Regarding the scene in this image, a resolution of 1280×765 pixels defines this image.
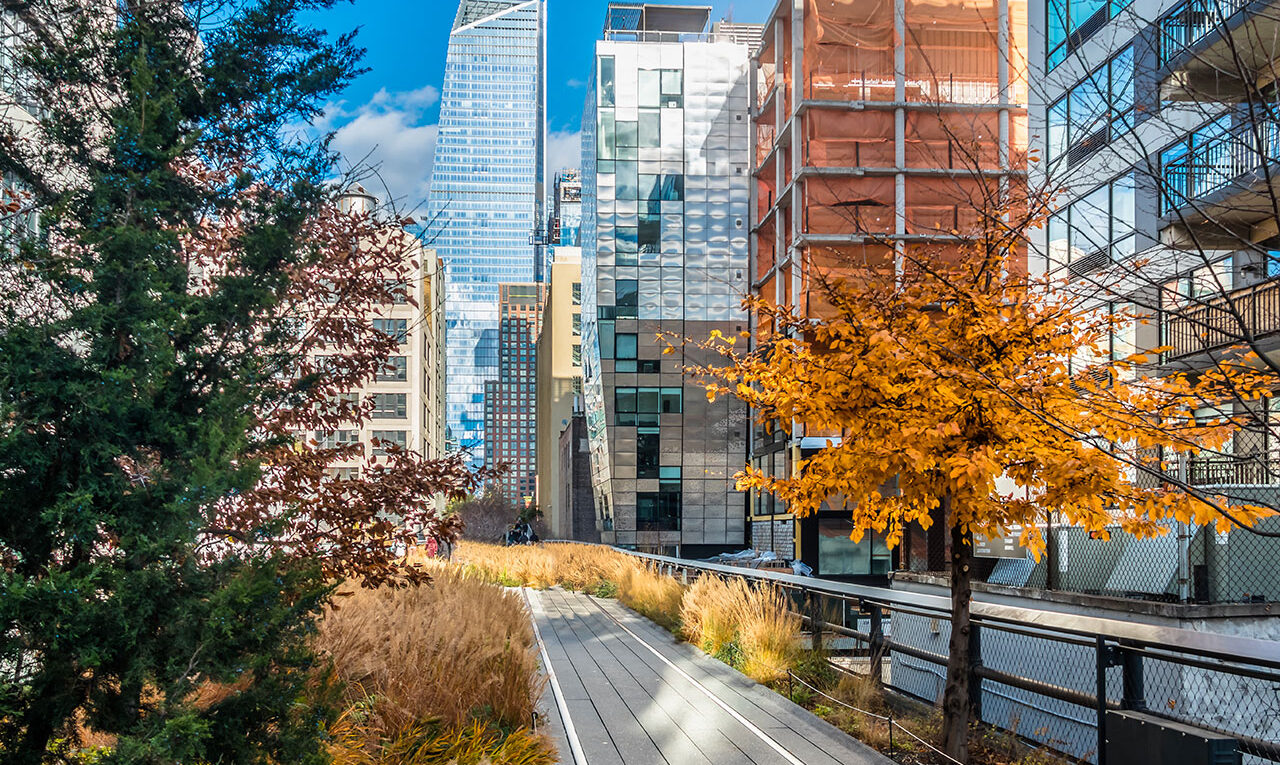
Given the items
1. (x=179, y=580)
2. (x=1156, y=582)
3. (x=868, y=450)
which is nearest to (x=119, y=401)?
(x=179, y=580)

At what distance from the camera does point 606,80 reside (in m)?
61.8

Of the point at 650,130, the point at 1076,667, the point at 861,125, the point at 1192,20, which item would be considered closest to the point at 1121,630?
the point at 1076,667

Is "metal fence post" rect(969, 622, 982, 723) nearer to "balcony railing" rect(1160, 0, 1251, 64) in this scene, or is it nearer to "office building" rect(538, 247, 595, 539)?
"balcony railing" rect(1160, 0, 1251, 64)

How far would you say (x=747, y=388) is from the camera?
10.1m

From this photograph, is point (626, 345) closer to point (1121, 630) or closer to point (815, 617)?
point (815, 617)

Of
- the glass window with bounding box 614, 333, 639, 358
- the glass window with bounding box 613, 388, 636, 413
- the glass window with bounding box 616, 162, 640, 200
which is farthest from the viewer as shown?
the glass window with bounding box 613, 388, 636, 413

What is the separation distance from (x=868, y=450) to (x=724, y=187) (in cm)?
5453

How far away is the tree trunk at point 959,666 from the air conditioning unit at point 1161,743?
1645mm

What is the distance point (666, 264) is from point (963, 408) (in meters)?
54.3

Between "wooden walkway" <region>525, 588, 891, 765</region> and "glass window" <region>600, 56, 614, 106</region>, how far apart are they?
1933 inches

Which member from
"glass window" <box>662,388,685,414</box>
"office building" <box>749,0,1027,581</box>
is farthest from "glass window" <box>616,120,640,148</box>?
"office building" <box>749,0,1027,581</box>

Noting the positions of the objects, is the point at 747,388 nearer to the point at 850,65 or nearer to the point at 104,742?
the point at 104,742

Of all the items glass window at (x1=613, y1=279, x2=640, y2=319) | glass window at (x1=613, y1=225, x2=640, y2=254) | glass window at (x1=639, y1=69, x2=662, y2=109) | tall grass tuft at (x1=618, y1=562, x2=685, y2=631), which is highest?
glass window at (x1=639, y1=69, x2=662, y2=109)

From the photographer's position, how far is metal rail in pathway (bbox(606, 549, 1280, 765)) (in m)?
Result: 7.00
